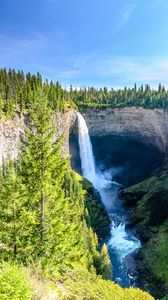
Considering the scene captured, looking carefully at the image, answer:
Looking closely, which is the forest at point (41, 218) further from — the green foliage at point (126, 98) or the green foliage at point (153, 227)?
the green foliage at point (126, 98)

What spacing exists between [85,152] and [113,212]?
25974mm

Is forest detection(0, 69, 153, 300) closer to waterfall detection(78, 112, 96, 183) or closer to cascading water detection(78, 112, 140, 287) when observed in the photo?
cascading water detection(78, 112, 140, 287)

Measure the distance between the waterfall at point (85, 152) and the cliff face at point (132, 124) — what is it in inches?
219

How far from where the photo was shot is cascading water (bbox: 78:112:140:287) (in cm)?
5356

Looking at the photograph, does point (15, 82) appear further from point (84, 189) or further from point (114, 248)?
point (114, 248)

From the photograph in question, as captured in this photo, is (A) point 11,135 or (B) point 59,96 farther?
(B) point 59,96

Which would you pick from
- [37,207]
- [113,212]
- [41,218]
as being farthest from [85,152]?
[41,218]

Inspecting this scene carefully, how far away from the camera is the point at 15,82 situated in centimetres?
8450

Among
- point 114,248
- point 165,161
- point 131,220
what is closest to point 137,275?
point 114,248

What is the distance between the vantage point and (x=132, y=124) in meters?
103

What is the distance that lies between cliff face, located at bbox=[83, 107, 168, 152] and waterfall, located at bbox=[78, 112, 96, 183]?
219 inches

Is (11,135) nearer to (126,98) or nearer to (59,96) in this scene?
(59,96)

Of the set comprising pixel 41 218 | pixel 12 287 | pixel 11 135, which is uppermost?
pixel 11 135

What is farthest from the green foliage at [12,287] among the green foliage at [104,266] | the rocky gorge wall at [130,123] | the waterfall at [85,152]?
the waterfall at [85,152]
